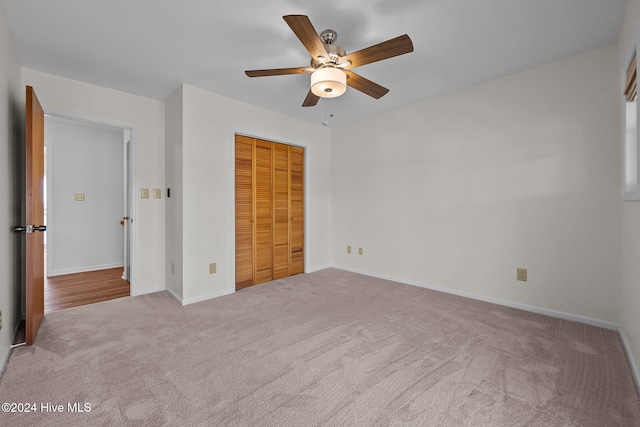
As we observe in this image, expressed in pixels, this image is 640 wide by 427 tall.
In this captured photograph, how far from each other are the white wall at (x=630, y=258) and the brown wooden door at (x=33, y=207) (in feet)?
12.9

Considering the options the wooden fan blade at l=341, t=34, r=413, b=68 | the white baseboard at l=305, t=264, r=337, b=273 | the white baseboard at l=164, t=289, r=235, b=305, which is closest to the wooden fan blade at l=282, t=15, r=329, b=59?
the wooden fan blade at l=341, t=34, r=413, b=68

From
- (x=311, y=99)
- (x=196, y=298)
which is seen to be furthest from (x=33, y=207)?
(x=311, y=99)

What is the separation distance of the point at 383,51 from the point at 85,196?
498cm

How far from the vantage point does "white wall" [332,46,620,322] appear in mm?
2324

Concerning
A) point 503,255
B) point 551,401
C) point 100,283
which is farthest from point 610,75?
point 100,283

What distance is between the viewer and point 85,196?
4438mm

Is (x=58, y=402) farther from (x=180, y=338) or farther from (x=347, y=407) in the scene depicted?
(x=347, y=407)

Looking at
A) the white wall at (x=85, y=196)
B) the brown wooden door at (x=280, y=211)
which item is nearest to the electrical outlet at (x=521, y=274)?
the brown wooden door at (x=280, y=211)

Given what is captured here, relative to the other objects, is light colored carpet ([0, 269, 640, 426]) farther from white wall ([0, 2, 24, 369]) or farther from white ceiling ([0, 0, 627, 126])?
white ceiling ([0, 0, 627, 126])

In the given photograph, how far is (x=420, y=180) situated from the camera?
3.50 metres

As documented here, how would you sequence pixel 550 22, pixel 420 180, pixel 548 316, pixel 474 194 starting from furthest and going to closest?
pixel 420 180
pixel 474 194
pixel 548 316
pixel 550 22

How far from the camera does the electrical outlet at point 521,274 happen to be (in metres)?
2.70

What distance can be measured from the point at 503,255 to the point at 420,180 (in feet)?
4.04

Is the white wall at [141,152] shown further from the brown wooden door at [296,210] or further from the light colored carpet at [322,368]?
the brown wooden door at [296,210]
